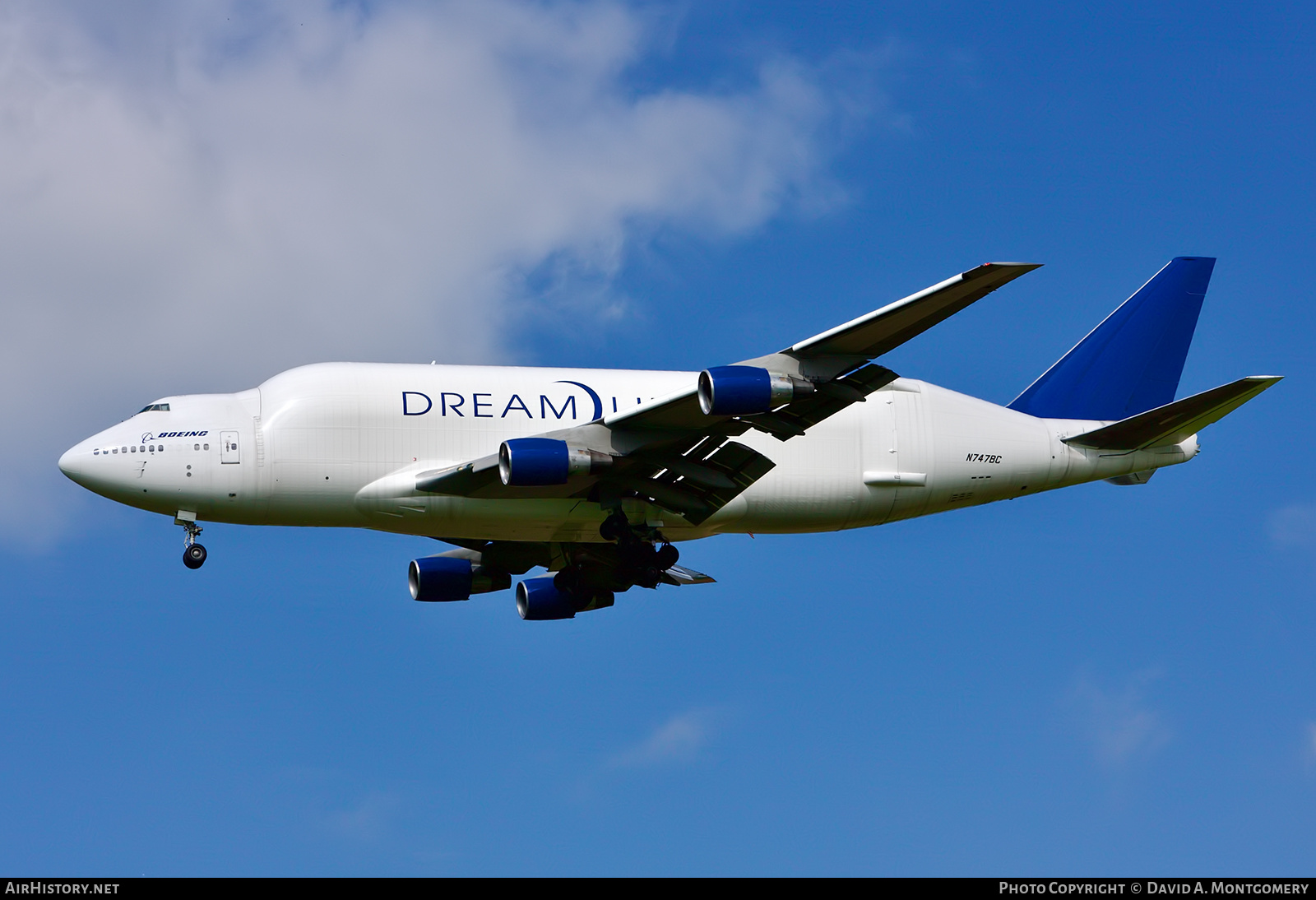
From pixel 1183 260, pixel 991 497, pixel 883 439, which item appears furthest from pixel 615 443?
pixel 1183 260

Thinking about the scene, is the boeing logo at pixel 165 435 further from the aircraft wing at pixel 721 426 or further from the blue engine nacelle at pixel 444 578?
the blue engine nacelle at pixel 444 578

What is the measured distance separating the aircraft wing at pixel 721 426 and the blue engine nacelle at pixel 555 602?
5238 mm

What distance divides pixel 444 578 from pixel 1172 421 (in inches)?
754

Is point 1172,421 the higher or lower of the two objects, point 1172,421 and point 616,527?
the higher

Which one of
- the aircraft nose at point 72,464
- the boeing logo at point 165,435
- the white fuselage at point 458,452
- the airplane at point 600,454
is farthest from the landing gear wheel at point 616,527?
the aircraft nose at point 72,464

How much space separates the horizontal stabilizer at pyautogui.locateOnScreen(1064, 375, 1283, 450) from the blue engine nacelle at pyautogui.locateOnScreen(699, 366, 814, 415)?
10.7 m

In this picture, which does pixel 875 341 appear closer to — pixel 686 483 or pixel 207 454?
pixel 686 483

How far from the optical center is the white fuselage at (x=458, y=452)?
114 feet

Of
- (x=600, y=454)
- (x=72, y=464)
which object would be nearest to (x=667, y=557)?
(x=600, y=454)

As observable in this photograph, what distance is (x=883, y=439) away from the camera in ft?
127

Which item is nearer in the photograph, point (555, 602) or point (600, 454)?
point (600, 454)

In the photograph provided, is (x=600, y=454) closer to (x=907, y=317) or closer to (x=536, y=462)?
(x=536, y=462)

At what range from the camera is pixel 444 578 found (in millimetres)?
40500
